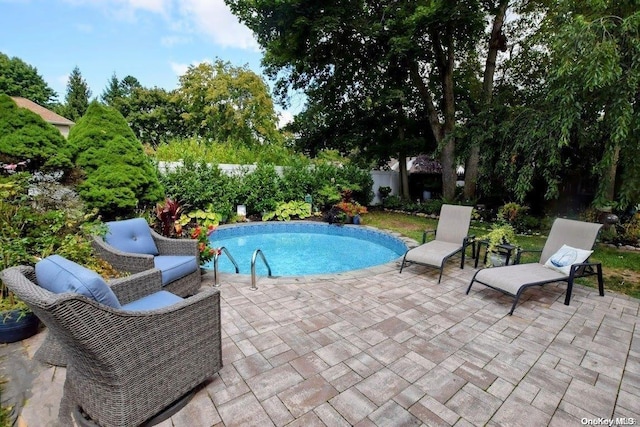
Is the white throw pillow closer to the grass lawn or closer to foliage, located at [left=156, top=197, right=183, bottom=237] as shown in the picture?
the grass lawn

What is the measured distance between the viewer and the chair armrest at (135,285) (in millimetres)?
2525

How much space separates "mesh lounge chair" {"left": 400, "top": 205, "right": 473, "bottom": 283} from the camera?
4.62 m

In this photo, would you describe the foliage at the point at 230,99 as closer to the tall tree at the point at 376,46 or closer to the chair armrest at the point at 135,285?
the tall tree at the point at 376,46

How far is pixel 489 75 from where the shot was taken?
10.0 m

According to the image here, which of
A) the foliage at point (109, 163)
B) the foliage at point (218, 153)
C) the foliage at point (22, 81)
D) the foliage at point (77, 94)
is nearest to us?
the foliage at point (109, 163)

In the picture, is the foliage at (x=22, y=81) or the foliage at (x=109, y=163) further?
the foliage at (x=22, y=81)

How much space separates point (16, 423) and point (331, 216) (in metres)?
8.05

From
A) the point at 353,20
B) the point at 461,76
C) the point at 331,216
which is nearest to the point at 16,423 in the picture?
the point at 331,216

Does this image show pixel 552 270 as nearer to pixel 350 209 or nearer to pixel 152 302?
pixel 152 302

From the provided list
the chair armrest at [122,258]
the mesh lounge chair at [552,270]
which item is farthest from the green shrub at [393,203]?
the chair armrest at [122,258]

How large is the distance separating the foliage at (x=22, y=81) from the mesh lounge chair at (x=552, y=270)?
111 feet

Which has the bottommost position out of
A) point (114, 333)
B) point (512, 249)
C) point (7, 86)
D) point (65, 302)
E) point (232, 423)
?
point (232, 423)

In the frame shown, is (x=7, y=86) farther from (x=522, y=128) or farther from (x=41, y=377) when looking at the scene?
(x=522, y=128)

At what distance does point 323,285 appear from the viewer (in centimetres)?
431
